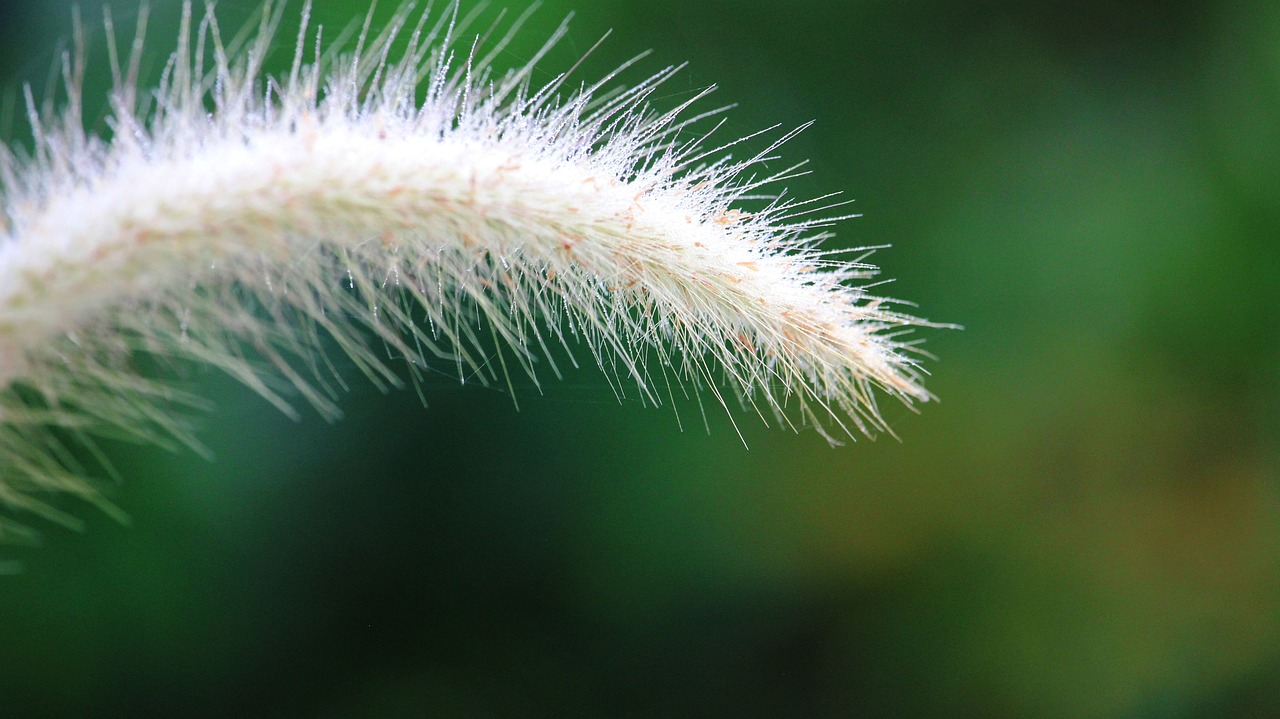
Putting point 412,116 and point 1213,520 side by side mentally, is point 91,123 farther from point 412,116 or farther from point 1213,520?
point 1213,520

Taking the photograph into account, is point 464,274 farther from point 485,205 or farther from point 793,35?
point 793,35

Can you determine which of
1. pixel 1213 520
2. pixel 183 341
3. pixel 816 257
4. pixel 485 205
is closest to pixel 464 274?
pixel 485 205

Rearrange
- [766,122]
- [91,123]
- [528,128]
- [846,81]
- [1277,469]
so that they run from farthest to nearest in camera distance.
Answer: [1277,469]
[846,81]
[766,122]
[91,123]
[528,128]

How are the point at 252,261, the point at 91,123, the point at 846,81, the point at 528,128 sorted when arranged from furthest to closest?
the point at 846,81, the point at 91,123, the point at 528,128, the point at 252,261

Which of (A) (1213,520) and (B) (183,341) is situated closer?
(B) (183,341)

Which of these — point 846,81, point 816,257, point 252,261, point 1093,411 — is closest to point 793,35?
point 846,81

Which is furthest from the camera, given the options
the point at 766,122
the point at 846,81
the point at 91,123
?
the point at 846,81

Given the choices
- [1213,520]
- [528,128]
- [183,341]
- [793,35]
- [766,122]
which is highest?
[793,35]

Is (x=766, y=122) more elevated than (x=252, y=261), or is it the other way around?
(x=766, y=122)

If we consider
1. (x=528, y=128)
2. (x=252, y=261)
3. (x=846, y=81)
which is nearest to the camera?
(x=252, y=261)
